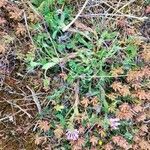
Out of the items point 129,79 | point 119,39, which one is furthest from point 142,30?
point 129,79

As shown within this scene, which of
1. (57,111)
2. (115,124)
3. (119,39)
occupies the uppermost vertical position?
(119,39)

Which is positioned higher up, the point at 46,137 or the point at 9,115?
the point at 9,115

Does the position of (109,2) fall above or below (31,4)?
below

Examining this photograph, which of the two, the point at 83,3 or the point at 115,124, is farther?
the point at 83,3

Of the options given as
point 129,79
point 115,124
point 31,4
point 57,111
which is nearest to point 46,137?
point 57,111

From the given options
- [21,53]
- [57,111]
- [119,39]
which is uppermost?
[21,53]

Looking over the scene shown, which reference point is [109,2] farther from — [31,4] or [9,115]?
[9,115]

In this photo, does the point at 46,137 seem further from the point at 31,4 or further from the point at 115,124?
the point at 31,4

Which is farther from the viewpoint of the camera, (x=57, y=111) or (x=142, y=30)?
(x=142, y=30)
